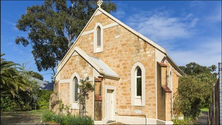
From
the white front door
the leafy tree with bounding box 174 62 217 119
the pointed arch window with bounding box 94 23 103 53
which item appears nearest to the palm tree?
the white front door

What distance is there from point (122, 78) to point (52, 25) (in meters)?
17.0

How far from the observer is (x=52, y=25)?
95.9 feet

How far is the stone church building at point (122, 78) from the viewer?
47.3ft

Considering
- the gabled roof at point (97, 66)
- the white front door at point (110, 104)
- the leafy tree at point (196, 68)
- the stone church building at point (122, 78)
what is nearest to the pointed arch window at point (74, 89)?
the stone church building at point (122, 78)

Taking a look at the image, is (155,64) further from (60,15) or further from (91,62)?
(60,15)

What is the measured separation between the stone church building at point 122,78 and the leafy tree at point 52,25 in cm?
1293

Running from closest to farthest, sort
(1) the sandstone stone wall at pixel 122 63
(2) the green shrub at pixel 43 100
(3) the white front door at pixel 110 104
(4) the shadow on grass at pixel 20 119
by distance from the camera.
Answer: (1) the sandstone stone wall at pixel 122 63
(3) the white front door at pixel 110 104
(4) the shadow on grass at pixel 20 119
(2) the green shrub at pixel 43 100

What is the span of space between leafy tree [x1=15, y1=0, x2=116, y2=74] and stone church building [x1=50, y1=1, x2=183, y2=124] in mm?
12930

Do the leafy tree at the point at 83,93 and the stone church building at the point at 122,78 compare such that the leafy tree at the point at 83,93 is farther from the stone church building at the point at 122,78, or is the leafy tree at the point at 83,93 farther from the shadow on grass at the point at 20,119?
the shadow on grass at the point at 20,119

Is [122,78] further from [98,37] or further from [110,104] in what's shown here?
[98,37]

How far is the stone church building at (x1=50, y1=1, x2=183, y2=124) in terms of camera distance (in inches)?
568

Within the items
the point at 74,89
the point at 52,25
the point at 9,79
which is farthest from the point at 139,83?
the point at 52,25

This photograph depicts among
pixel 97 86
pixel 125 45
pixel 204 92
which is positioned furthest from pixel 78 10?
pixel 204 92

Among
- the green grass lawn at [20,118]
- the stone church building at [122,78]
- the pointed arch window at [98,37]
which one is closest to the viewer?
the stone church building at [122,78]
